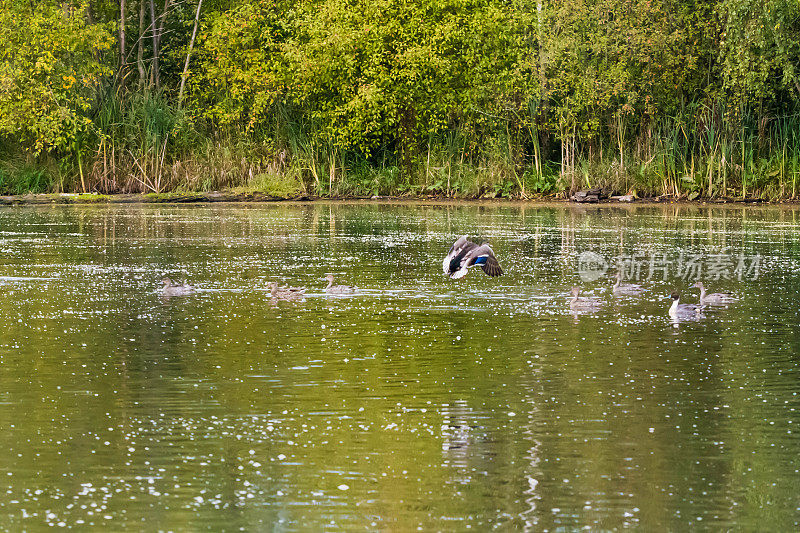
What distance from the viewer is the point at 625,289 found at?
19484mm

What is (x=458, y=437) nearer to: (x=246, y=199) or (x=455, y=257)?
(x=455, y=257)

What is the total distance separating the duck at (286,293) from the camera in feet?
61.8

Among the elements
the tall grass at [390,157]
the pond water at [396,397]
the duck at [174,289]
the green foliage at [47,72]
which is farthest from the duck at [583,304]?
the green foliage at [47,72]

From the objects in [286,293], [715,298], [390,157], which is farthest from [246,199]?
[715,298]

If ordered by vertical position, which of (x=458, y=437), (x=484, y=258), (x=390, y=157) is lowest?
(x=458, y=437)

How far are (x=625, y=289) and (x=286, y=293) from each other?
A: 4808mm

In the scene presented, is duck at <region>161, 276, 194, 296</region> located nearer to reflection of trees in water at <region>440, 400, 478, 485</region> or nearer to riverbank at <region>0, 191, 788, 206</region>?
reflection of trees in water at <region>440, 400, 478, 485</region>

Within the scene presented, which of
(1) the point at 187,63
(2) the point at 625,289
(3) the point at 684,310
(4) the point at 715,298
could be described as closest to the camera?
(3) the point at 684,310

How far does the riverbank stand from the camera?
41125 millimetres

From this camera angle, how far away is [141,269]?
881 inches

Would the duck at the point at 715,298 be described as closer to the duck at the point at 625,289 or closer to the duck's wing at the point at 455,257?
the duck at the point at 625,289

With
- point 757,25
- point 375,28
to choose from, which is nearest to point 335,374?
point 757,25

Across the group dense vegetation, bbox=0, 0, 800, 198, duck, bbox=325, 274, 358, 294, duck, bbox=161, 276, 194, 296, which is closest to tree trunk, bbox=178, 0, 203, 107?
dense vegetation, bbox=0, 0, 800, 198

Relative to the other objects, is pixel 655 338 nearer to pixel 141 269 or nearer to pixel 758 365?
pixel 758 365
